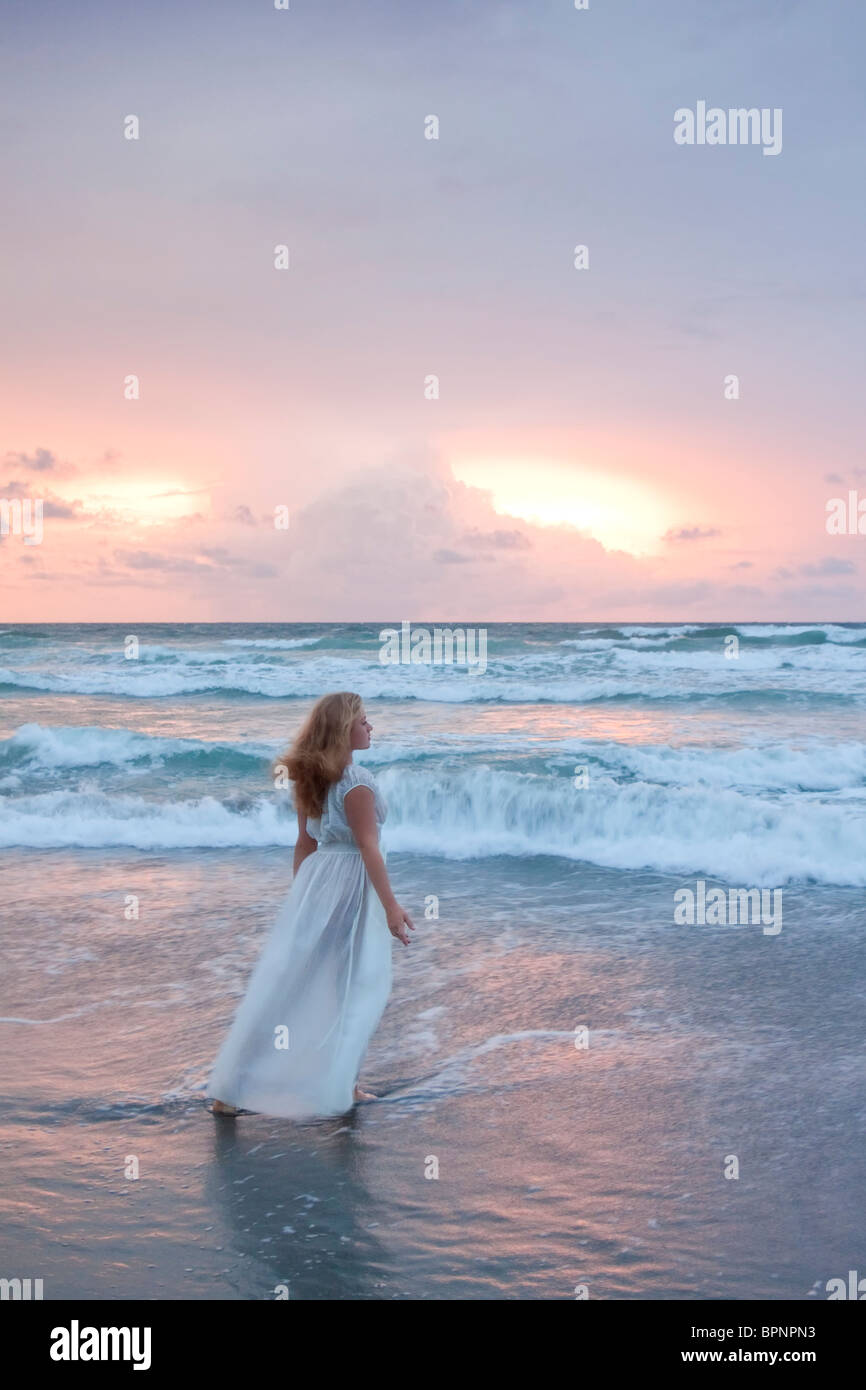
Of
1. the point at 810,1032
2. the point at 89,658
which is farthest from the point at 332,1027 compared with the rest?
the point at 89,658

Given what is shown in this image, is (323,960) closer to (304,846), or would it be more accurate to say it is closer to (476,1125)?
(304,846)

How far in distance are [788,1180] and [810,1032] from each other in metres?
1.75

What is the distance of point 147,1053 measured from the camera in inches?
228

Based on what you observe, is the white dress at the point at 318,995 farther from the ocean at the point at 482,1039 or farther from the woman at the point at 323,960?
the ocean at the point at 482,1039

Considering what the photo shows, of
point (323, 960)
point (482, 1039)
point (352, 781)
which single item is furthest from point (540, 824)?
point (352, 781)

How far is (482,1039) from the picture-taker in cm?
595

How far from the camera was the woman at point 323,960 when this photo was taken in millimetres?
4906

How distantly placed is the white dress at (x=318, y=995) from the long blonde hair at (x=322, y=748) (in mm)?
70

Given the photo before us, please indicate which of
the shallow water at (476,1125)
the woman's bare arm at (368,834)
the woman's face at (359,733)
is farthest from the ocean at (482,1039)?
the woman's face at (359,733)

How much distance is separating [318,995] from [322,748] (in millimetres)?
1140

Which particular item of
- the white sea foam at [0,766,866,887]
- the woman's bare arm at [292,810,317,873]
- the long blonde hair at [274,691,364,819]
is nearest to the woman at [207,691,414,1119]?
the long blonde hair at [274,691,364,819]

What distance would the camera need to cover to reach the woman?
4906mm
